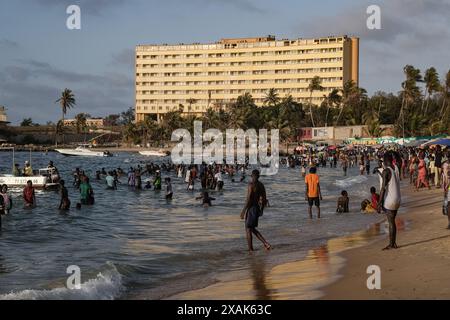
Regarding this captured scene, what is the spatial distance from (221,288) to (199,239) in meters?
6.46

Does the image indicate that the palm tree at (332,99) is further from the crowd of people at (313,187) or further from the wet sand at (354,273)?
the wet sand at (354,273)

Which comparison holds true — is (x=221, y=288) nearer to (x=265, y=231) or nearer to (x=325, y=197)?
(x=265, y=231)

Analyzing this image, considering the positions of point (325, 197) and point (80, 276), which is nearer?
point (80, 276)

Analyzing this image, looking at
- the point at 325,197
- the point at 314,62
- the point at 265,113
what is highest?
the point at 314,62

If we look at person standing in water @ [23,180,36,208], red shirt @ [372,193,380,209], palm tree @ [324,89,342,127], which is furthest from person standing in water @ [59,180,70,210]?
palm tree @ [324,89,342,127]

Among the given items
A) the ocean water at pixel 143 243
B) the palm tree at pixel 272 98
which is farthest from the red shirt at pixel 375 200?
the palm tree at pixel 272 98

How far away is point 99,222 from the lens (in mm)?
19953

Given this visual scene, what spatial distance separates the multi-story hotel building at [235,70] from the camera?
12331 cm

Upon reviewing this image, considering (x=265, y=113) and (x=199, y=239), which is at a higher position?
(x=265, y=113)

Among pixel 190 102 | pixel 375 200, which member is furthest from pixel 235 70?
pixel 375 200

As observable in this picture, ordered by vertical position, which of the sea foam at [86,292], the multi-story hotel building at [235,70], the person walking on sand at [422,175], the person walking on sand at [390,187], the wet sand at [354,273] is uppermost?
the multi-story hotel building at [235,70]

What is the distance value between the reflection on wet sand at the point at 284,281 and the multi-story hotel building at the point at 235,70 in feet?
373

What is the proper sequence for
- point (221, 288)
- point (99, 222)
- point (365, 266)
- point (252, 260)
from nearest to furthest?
point (221, 288) < point (365, 266) < point (252, 260) < point (99, 222)

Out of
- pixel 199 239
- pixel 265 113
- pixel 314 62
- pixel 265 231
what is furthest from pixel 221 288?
pixel 314 62
